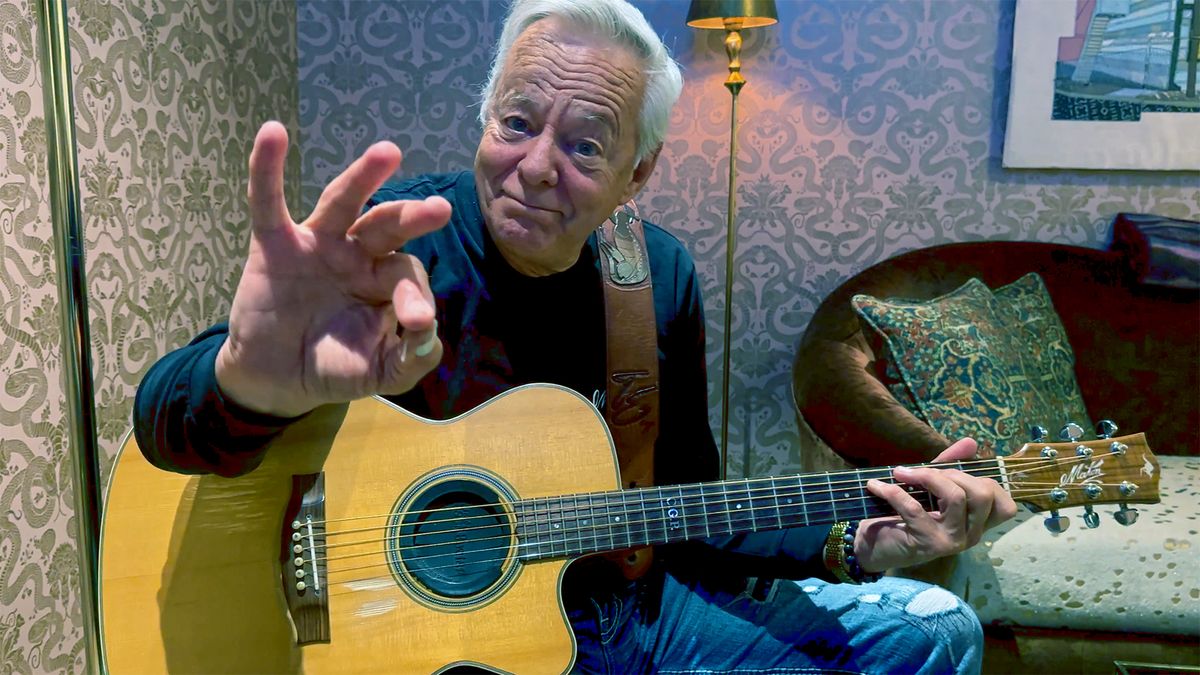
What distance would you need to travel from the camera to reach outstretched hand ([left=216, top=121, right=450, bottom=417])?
0.61 m

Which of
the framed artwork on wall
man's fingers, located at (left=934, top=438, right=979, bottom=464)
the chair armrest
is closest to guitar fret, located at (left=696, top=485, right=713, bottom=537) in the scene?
man's fingers, located at (left=934, top=438, right=979, bottom=464)

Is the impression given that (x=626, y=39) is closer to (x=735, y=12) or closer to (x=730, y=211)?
(x=735, y=12)

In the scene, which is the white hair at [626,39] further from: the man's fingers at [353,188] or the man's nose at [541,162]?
the man's fingers at [353,188]

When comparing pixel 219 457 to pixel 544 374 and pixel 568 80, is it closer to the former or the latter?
pixel 544 374

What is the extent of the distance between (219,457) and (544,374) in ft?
1.51

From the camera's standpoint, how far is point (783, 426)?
2494 millimetres

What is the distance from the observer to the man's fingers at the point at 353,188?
59 centimetres

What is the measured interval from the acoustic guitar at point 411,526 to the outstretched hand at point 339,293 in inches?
9.8

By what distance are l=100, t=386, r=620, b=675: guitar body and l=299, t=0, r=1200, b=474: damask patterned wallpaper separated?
5.11ft

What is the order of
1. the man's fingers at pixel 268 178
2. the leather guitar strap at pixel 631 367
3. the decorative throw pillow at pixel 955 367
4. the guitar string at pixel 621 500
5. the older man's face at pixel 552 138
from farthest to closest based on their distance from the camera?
1. the decorative throw pillow at pixel 955 367
2. the leather guitar strap at pixel 631 367
3. the older man's face at pixel 552 138
4. the guitar string at pixel 621 500
5. the man's fingers at pixel 268 178

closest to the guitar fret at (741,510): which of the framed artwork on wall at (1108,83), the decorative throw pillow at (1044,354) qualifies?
the decorative throw pillow at (1044,354)

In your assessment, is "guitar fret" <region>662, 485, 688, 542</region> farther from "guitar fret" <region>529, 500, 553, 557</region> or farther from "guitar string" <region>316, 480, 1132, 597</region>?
"guitar fret" <region>529, 500, 553, 557</region>

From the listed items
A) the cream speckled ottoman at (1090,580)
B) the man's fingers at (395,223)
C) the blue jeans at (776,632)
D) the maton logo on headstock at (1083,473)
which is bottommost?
the cream speckled ottoman at (1090,580)

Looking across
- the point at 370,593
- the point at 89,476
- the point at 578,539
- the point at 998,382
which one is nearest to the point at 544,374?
the point at 578,539
